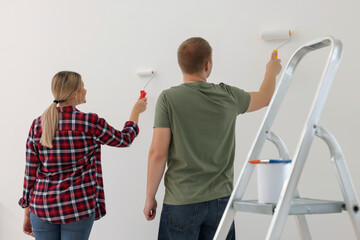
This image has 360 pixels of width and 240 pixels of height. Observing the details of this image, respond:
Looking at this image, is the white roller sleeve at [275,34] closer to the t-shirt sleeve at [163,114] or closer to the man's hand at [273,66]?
the man's hand at [273,66]

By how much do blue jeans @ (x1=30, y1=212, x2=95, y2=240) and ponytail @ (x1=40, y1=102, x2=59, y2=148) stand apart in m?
0.31

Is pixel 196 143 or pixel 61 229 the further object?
pixel 61 229

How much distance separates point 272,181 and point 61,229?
966 millimetres

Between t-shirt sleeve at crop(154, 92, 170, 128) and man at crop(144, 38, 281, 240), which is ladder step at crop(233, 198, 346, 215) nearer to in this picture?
man at crop(144, 38, 281, 240)

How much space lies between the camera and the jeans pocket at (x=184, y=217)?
1.55 m

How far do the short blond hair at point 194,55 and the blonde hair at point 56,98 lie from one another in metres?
0.47

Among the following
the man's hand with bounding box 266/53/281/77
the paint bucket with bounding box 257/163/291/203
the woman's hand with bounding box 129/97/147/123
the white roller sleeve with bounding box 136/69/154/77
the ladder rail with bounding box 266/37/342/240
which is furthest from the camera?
the white roller sleeve with bounding box 136/69/154/77

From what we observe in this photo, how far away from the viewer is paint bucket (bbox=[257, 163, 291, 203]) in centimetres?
115

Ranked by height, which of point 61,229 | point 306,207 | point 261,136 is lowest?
point 61,229

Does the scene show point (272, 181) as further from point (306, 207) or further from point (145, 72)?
point (145, 72)

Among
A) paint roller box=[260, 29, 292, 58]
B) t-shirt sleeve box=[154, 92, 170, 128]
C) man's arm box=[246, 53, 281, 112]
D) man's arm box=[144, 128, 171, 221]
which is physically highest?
paint roller box=[260, 29, 292, 58]

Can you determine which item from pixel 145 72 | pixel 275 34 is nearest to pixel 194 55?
pixel 275 34

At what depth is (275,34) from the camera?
2074mm

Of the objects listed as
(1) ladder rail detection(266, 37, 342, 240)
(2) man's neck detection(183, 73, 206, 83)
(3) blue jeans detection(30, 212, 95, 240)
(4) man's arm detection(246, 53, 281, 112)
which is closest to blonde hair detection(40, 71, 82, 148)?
(3) blue jeans detection(30, 212, 95, 240)
